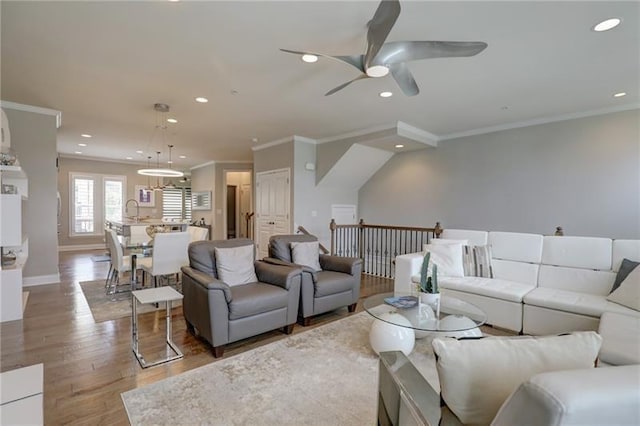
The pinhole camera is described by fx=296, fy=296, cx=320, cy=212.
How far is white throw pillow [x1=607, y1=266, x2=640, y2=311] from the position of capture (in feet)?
8.39

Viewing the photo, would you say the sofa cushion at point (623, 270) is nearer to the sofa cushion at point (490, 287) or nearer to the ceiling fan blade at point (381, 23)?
the sofa cushion at point (490, 287)

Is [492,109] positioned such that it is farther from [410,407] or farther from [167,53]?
[410,407]

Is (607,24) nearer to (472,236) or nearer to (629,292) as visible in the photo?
(629,292)

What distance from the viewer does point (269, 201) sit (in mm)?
6621

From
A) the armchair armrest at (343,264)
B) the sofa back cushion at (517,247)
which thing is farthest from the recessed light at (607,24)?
the armchair armrest at (343,264)

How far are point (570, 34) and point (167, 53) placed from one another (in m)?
3.52

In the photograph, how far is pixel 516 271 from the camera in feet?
11.9

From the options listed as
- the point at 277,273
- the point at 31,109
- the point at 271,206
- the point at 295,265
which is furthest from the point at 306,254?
the point at 31,109

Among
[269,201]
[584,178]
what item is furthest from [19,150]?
[584,178]

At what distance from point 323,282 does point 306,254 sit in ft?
1.76

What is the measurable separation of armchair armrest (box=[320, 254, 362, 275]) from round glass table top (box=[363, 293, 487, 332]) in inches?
36.9

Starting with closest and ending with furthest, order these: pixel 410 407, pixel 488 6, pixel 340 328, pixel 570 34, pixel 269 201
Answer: pixel 410 407
pixel 488 6
pixel 570 34
pixel 340 328
pixel 269 201

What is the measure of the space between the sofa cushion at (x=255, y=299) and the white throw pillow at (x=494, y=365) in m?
2.07

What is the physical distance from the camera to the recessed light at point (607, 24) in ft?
7.39
